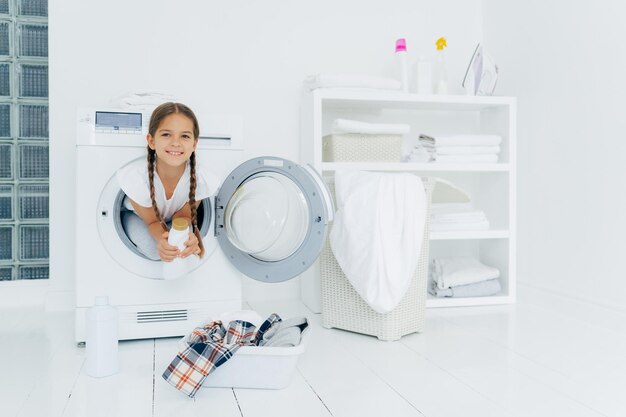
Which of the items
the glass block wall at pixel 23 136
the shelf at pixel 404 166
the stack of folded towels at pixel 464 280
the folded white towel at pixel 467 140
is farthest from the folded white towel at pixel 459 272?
the glass block wall at pixel 23 136

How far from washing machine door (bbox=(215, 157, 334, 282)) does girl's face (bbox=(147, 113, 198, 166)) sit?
0.21m

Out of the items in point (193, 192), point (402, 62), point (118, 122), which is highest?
point (402, 62)

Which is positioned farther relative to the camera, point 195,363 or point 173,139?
point 173,139

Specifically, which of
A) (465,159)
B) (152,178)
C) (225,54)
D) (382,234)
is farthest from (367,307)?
(225,54)

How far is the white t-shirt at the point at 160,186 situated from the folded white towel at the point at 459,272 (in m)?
1.18

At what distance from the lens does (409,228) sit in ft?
6.19

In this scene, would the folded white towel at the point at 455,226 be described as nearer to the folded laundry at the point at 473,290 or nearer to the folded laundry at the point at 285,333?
the folded laundry at the point at 473,290

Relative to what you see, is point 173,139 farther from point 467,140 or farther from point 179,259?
point 467,140

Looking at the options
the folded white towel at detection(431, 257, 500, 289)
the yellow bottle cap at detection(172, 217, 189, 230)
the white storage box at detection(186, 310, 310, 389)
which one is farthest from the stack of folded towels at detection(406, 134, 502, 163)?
the white storage box at detection(186, 310, 310, 389)

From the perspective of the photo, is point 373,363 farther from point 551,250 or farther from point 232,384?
point 551,250

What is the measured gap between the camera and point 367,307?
6.43 ft

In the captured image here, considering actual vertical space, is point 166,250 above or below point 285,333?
above

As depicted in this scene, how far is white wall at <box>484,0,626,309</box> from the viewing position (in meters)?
2.12

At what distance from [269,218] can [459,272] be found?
107 cm
